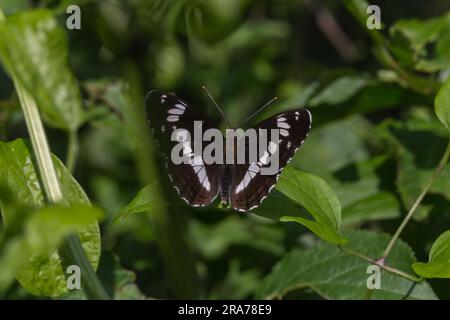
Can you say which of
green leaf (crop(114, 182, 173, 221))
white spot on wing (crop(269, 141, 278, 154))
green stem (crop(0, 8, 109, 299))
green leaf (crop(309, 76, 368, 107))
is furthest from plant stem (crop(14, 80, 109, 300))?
green leaf (crop(309, 76, 368, 107))

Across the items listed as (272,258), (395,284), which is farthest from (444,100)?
(272,258)

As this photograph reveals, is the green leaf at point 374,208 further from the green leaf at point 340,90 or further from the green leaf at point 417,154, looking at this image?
the green leaf at point 340,90

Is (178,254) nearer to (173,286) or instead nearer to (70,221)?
(173,286)

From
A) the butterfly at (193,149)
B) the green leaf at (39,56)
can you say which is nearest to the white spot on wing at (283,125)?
the butterfly at (193,149)

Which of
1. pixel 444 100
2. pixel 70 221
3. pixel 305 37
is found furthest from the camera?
pixel 305 37

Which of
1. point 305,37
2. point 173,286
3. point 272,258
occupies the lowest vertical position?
point 272,258

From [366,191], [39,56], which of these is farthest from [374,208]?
[39,56]
